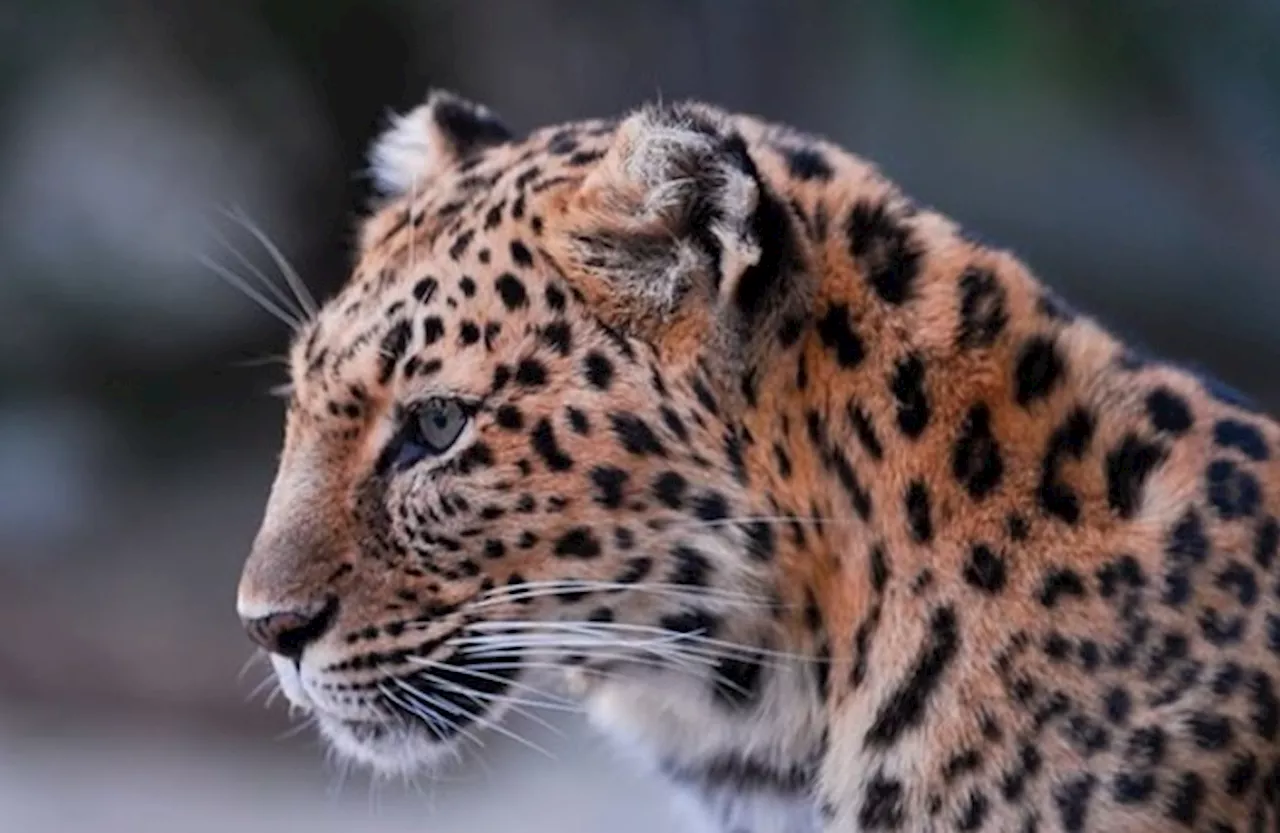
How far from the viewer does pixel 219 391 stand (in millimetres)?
10359

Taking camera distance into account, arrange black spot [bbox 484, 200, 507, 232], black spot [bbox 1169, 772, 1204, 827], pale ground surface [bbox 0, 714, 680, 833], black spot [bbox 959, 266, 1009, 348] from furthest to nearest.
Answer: pale ground surface [bbox 0, 714, 680, 833], black spot [bbox 484, 200, 507, 232], black spot [bbox 959, 266, 1009, 348], black spot [bbox 1169, 772, 1204, 827]

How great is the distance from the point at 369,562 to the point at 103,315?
7.05 meters

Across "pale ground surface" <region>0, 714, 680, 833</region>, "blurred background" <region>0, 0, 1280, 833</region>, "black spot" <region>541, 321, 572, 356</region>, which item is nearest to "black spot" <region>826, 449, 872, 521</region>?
"black spot" <region>541, 321, 572, 356</region>

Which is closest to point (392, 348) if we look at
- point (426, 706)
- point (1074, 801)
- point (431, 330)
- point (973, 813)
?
→ point (431, 330)

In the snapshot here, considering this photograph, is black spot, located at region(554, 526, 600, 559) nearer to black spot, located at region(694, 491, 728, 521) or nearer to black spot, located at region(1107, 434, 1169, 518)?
black spot, located at region(694, 491, 728, 521)

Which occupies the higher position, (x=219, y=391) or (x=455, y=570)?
(x=219, y=391)

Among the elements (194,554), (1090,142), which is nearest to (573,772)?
(194,554)

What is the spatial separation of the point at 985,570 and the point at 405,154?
1.29 m

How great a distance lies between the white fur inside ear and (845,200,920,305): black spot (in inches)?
→ 31.5

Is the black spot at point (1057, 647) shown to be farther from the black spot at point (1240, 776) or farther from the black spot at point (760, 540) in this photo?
the black spot at point (760, 540)

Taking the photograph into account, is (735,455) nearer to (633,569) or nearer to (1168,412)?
(633,569)

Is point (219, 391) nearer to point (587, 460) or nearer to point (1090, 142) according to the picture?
point (1090, 142)

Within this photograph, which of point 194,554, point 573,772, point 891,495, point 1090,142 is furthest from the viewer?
point 194,554

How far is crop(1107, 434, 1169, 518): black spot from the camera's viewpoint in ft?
10.8
